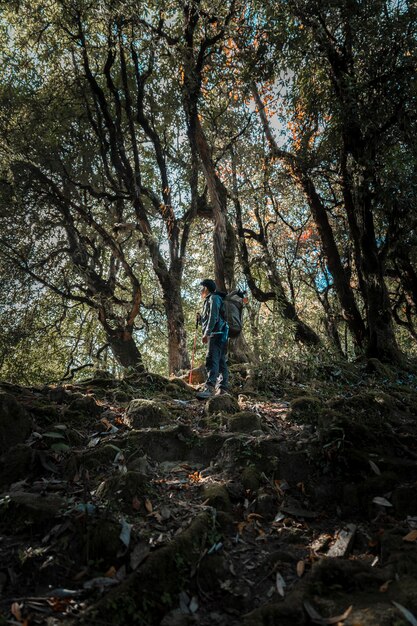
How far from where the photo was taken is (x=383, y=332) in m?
10.3

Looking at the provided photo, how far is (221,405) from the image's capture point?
651 cm

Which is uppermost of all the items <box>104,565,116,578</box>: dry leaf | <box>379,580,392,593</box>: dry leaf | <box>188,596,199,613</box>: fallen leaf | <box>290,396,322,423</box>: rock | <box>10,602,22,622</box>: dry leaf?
<box>290,396,322,423</box>: rock

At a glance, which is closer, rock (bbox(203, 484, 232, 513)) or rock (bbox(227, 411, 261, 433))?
rock (bbox(203, 484, 232, 513))

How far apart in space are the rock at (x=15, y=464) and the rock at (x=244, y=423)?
2490 mm

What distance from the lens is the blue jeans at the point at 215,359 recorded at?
768 cm

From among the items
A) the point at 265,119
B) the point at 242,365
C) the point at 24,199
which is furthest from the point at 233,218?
the point at 242,365

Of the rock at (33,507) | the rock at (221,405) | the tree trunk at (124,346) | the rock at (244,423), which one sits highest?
the tree trunk at (124,346)

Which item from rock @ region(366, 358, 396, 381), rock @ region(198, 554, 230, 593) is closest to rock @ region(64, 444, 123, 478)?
rock @ region(198, 554, 230, 593)

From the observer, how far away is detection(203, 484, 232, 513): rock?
4059 mm

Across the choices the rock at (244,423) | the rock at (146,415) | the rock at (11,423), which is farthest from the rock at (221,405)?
the rock at (11,423)

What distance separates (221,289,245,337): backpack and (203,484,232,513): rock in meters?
4.26

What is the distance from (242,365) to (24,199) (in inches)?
380

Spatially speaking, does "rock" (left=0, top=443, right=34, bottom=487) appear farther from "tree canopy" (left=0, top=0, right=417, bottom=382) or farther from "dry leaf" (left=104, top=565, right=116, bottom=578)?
"tree canopy" (left=0, top=0, right=417, bottom=382)

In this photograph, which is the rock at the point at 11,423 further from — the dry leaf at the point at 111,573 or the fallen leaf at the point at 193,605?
the fallen leaf at the point at 193,605
